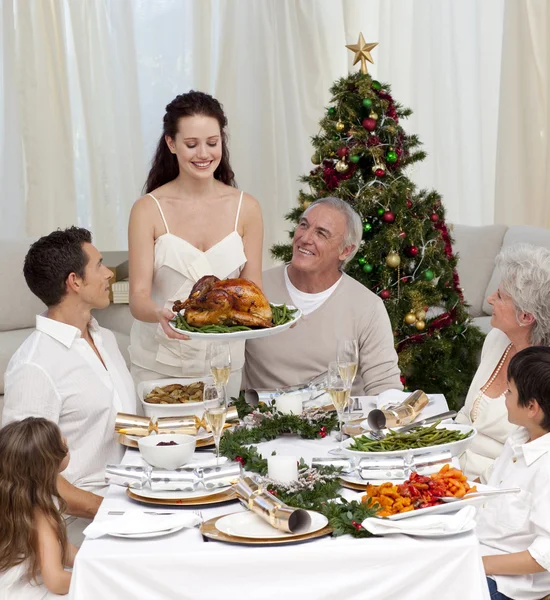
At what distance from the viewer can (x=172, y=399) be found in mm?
2477

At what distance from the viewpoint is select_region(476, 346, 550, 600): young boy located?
6.31 feet

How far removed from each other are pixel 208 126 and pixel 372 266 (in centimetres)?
173

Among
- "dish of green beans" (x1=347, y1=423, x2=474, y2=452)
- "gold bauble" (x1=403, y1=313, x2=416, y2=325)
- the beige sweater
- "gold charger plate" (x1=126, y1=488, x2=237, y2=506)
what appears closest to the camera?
"gold charger plate" (x1=126, y1=488, x2=237, y2=506)

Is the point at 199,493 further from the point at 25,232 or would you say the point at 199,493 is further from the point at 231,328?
the point at 25,232

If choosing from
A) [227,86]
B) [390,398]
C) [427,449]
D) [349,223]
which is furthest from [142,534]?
[227,86]

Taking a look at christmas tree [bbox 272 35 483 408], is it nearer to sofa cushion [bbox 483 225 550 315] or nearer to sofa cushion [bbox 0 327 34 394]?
sofa cushion [bbox 483 225 550 315]

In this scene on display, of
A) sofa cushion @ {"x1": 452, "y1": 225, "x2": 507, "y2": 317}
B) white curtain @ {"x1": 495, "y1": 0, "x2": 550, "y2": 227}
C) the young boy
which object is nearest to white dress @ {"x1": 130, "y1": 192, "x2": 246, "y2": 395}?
the young boy

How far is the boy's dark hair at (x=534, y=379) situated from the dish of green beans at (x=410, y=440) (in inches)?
6.1

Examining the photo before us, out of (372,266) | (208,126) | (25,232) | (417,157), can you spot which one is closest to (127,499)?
(208,126)

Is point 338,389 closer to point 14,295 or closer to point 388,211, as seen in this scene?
point 388,211

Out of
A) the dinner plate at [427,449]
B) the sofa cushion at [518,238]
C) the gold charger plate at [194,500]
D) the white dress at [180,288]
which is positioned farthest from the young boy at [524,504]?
the sofa cushion at [518,238]

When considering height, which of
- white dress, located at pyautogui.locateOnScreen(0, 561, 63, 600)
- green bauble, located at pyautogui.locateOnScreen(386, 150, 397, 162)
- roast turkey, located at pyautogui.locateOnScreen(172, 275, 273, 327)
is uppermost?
green bauble, located at pyautogui.locateOnScreen(386, 150, 397, 162)

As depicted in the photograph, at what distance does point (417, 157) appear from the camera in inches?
172

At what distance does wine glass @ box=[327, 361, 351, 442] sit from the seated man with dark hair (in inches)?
23.8
